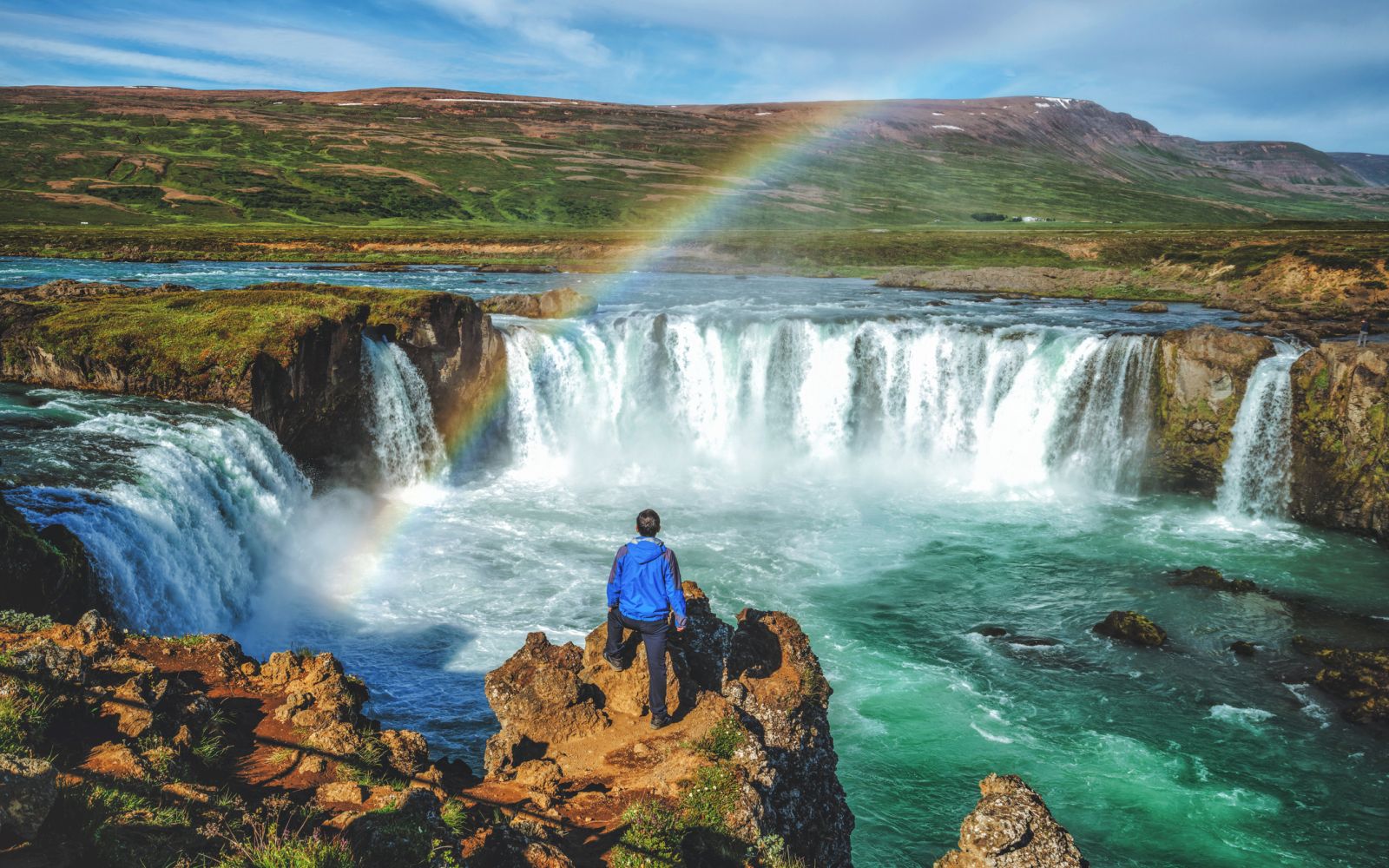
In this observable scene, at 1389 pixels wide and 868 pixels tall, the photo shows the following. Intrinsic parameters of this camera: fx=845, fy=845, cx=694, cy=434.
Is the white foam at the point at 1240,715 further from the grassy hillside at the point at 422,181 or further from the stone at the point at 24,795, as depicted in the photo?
the grassy hillside at the point at 422,181

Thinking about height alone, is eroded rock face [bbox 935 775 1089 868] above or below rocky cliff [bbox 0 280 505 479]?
below

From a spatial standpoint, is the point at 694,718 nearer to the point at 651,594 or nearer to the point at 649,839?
the point at 651,594

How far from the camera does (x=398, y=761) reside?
9.96 metres

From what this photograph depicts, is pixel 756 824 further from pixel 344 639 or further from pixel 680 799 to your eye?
pixel 344 639

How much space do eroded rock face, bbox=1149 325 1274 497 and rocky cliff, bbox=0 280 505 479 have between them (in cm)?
2634

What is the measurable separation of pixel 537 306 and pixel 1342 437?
32014 mm

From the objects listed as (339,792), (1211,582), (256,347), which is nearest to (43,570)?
(339,792)

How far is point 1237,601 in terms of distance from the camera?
72.8 ft

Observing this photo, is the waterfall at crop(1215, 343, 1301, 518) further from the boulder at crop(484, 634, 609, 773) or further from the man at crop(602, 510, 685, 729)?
the boulder at crop(484, 634, 609, 773)

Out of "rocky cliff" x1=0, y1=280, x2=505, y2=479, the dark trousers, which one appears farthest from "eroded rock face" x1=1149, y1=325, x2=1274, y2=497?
the dark trousers

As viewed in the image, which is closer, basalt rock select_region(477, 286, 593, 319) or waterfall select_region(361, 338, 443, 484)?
waterfall select_region(361, 338, 443, 484)

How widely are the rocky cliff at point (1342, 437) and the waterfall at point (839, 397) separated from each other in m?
4.91

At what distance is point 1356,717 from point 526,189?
489 ft

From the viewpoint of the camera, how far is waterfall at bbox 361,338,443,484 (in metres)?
28.5
